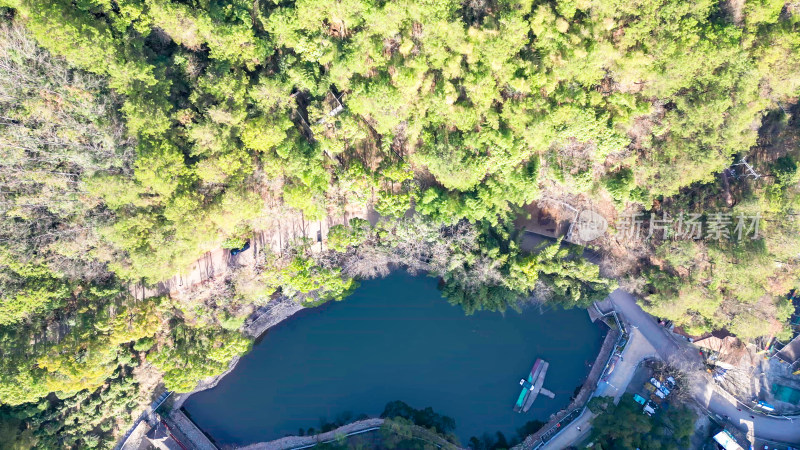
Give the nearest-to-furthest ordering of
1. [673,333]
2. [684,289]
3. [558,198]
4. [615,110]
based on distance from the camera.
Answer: [615,110], [684,289], [558,198], [673,333]

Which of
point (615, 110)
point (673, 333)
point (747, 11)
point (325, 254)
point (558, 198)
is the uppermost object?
point (747, 11)

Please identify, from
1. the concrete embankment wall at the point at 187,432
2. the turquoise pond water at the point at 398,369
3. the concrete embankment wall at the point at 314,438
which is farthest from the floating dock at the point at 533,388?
the concrete embankment wall at the point at 187,432

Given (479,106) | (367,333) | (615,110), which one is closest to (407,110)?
(479,106)

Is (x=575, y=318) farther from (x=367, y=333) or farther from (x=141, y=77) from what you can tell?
(x=141, y=77)

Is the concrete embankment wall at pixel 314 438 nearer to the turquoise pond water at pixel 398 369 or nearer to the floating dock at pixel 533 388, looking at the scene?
the turquoise pond water at pixel 398 369

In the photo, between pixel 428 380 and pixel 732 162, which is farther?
Result: pixel 428 380

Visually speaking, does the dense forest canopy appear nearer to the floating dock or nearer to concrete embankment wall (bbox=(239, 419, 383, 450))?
the floating dock

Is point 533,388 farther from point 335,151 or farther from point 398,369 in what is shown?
point 335,151
